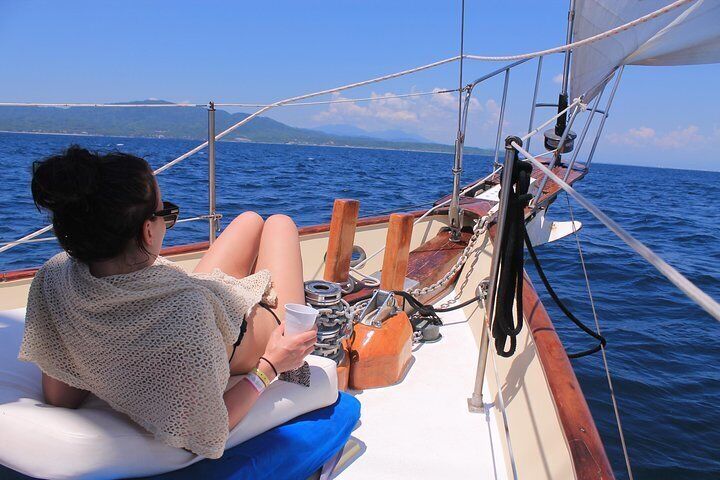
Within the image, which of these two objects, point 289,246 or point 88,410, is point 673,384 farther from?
point 88,410

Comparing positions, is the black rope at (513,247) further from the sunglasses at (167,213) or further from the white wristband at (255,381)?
the sunglasses at (167,213)

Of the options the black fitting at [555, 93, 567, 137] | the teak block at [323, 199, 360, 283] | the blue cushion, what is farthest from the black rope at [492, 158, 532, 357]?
the black fitting at [555, 93, 567, 137]

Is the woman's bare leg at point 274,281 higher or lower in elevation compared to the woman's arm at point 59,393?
higher

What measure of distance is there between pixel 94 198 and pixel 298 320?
52cm

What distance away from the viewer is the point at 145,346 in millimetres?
981

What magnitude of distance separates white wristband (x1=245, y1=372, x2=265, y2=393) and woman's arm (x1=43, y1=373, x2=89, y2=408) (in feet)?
1.18

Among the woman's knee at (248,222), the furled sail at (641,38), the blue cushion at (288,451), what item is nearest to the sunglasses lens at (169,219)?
the blue cushion at (288,451)

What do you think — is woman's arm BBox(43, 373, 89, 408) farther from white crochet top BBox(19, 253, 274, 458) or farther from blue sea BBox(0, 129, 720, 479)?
blue sea BBox(0, 129, 720, 479)

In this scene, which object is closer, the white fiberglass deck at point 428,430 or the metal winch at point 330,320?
the white fiberglass deck at point 428,430

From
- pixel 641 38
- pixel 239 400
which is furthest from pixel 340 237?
pixel 641 38

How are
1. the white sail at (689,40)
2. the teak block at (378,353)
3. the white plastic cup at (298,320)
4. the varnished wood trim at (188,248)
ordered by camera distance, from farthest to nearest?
the varnished wood trim at (188,248)
the white sail at (689,40)
the teak block at (378,353)
the white plastic cup at (298,320)

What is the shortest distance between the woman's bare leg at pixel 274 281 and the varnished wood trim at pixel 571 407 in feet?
2.44

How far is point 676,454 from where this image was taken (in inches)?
109

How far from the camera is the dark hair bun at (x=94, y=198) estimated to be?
0.90 m
